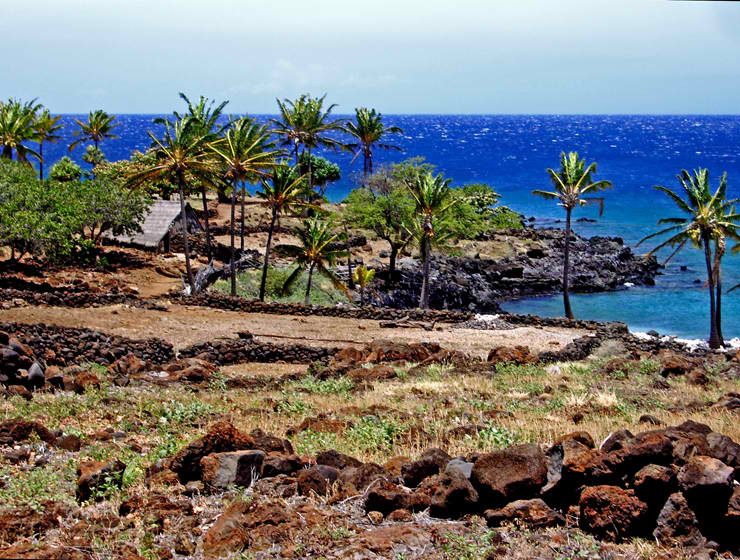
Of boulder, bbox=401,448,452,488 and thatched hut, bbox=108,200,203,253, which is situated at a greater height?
thatched hut, bbox=108,200,203,253

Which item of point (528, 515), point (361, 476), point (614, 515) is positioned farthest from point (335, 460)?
point (614, 515)

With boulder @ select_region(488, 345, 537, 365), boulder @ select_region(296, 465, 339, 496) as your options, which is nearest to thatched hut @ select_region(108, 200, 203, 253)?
boulder @ select_region(488, 345, 537, 365)

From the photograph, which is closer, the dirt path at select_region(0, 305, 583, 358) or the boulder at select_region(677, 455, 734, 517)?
the boulder at select_region(677, 455, 734, 517)

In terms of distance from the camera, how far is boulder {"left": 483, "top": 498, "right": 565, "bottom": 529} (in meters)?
7.63

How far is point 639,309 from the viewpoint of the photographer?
49.7m

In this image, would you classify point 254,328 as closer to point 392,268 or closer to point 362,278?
point 362,278

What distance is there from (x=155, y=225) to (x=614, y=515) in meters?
39.5

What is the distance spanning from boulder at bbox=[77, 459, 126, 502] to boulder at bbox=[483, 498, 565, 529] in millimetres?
4160

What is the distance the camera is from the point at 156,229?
43469 mm

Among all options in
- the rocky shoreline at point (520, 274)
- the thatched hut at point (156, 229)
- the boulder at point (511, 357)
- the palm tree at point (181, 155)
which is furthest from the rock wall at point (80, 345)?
the rocky shoreline at point (520, 274)

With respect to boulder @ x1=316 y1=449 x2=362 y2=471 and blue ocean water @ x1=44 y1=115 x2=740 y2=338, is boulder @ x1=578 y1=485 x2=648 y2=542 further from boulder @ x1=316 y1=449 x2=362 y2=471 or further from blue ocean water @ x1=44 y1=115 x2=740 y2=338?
blue ocean water @ x1=44 y1=115 x2=740 y2=338

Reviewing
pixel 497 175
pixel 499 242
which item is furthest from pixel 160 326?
pixel 497 175

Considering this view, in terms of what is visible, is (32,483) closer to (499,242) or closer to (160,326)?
(160,326)

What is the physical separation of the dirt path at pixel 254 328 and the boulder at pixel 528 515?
1645cm
